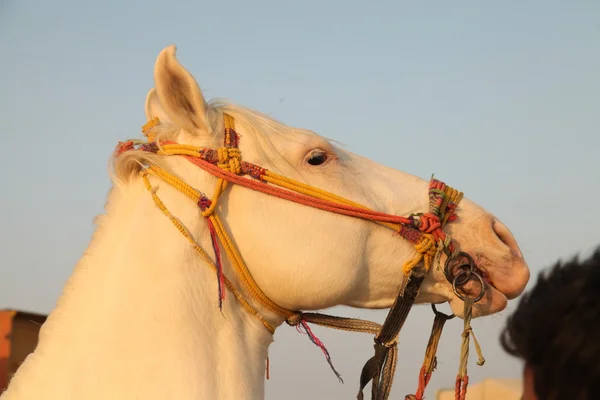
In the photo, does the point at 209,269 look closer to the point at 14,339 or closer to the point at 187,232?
the point at 187,232

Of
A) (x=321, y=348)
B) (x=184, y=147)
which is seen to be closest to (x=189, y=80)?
(x=184, y=147)

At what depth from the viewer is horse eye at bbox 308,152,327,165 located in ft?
11.5

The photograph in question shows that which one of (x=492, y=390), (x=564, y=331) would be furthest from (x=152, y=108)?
(x=492, y=390)

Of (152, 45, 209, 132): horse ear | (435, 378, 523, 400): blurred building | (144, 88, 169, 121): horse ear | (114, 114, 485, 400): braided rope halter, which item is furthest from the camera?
(435, 378, 523, 400): blurred building

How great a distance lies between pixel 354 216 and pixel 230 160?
0.64 meters

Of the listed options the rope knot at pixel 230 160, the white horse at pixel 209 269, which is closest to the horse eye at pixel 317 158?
the white horse at pixel 209 269

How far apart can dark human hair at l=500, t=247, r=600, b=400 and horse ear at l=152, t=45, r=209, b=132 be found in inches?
81.0

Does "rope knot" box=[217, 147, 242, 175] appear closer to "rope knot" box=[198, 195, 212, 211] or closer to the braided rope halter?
the braided rope halter

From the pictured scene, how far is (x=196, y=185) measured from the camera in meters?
3.27

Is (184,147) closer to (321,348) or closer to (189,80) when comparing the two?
(189,80)

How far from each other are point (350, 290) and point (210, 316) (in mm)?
665

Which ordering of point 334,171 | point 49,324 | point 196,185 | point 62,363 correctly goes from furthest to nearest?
point 334,171
point 196,185
point 49,324
point 62,363

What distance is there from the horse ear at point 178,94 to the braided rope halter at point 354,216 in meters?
0.13

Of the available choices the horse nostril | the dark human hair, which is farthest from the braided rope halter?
the dark human hair
